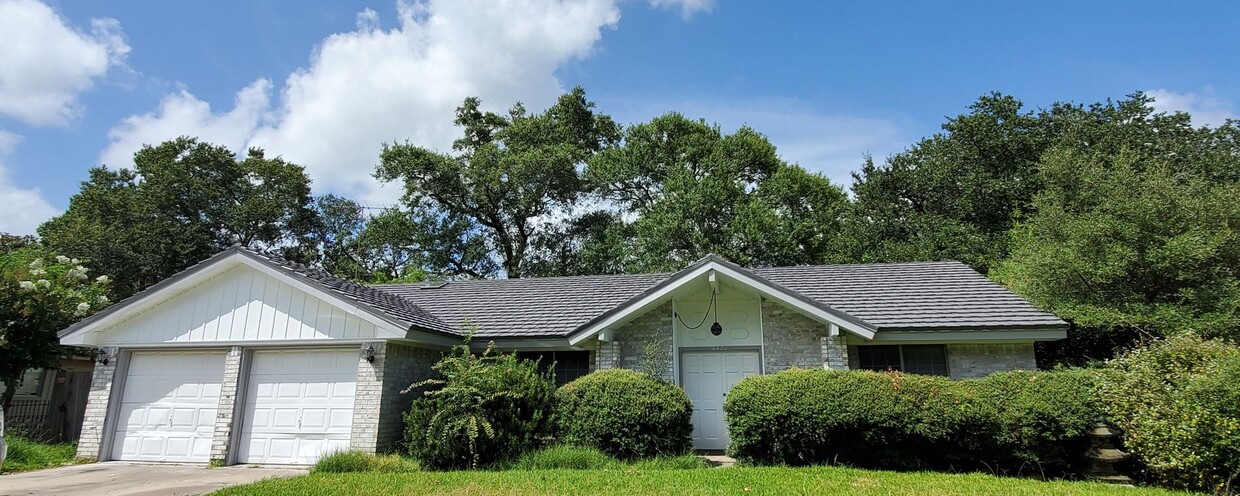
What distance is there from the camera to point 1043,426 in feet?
27.9

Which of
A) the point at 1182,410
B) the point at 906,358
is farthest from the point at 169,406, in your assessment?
the point at 1182,410

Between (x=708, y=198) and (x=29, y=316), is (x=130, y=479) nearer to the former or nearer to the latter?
(x=29, y=316)

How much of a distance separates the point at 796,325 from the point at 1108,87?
2444 centimetres

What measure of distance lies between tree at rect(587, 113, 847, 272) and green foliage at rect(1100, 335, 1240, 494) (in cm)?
1710

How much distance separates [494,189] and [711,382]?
20690mm

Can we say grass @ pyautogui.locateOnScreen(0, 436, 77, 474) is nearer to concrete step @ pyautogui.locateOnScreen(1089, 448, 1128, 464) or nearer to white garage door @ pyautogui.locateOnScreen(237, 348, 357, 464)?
white garage door @ pyautogui.locateOnScreen(237, 348, 357, 464)

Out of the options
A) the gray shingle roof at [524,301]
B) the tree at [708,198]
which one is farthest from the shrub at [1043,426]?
the tree at [708,198]

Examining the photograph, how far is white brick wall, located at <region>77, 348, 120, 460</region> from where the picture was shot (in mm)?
10992

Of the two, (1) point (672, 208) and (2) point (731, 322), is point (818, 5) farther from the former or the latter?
(1) point (672, 208)

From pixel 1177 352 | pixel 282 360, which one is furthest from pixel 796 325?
pixel 282 360

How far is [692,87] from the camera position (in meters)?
15.0

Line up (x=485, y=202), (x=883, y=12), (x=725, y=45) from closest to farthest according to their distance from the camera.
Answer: (x=883, y=12)
(x=725, y=45)
(x=485, y=202)

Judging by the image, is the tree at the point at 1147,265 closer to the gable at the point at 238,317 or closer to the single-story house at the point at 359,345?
the single-story house at the point at 359,345

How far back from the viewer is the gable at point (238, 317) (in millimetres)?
10773
